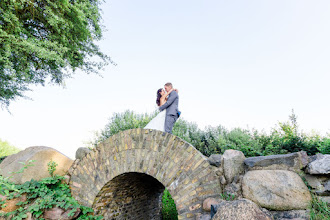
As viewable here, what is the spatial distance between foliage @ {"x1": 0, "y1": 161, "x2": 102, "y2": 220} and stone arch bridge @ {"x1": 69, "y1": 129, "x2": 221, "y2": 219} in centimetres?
19

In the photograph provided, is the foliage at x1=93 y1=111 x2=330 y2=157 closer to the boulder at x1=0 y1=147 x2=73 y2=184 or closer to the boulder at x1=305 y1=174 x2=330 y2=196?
the boulder at x1=305 y1=174 x2=330 y2=196

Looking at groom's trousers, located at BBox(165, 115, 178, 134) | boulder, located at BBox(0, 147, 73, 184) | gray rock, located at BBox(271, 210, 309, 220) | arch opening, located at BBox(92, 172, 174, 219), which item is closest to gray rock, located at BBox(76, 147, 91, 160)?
boulder, located at BBox(0, 147, 73, 184)

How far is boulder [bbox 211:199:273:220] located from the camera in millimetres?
1947

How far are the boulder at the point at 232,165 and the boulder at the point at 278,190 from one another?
29 cm

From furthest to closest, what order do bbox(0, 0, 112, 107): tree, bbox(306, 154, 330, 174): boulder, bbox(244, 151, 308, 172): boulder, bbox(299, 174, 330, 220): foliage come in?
bbox(0, 0, 112, 107): tree
bbox(244, 151, 308, 172): boulder
bbox(306, 154, 330, 174): boulder
bbox(299, 174, 330, 220): foliage

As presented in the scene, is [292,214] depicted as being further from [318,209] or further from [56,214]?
[56,214]

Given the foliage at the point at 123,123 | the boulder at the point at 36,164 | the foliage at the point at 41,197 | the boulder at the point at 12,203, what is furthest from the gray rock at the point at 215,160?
the foliage at the point at 123,123

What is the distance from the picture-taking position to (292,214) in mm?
2527

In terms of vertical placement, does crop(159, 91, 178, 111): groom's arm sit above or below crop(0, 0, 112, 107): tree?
below

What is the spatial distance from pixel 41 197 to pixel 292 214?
4.26 m

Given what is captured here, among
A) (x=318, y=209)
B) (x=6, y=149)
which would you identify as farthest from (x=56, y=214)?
(x=6, y=149)

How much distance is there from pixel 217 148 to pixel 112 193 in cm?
423

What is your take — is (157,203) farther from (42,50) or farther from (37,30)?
(37,30)

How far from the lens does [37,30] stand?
745cm
